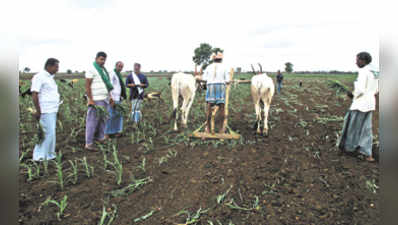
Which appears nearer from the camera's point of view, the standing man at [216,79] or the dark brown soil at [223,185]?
the dark brown soil at [223,185]

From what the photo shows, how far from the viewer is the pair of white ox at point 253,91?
488cm

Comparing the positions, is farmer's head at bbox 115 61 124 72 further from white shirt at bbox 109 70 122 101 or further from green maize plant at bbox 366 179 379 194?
green maize plant at bbox 366 179 379 194

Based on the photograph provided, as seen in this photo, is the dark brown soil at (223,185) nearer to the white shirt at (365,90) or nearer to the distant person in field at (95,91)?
the distant person in field at (95,91)

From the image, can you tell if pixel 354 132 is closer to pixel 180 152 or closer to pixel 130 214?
pixel 180 152

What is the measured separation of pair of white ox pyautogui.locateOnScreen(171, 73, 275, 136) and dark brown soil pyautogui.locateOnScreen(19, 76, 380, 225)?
0.82 meters

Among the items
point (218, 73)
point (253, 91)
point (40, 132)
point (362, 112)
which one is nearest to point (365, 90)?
point (362, 112)

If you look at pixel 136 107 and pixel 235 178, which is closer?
pixel 235 178

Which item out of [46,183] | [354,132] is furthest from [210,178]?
[354,132]

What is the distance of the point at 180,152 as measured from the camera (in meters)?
4.00

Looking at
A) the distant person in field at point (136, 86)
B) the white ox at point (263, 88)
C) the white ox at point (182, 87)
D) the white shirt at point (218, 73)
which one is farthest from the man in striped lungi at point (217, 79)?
the distant person in field at point (136, 86)

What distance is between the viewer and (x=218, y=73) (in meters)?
4.16

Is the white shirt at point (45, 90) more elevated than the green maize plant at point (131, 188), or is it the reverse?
the white shirt at point (45, 90)

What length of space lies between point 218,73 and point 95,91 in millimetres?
2324
